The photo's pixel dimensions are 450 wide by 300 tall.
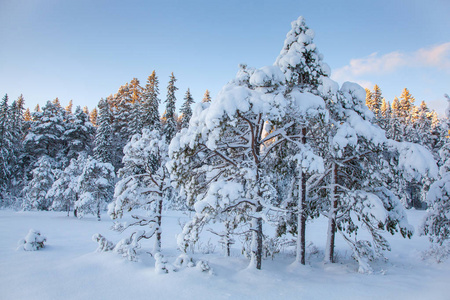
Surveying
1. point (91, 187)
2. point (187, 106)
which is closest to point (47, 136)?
point (91, 187)

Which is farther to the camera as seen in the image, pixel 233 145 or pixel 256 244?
pixel 233 145

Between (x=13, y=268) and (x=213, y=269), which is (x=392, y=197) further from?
(x=13, y=268)

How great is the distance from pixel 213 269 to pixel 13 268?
5.95 metres

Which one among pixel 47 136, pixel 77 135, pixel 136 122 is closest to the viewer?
pixel 136 122

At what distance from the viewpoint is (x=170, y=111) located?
96.8ft

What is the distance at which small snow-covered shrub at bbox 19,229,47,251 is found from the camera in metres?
9.66

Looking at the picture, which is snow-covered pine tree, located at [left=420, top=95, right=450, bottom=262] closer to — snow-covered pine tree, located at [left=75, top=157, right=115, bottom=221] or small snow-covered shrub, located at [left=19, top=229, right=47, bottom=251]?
small snow-covered shrub, located at [left=19, top=229, right=47, bottom=251]

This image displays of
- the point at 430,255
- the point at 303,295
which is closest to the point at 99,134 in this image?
the point at 303,295

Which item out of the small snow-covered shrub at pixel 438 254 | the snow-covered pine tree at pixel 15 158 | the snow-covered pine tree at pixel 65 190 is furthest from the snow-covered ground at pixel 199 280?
the snow-covered pine tree at pixel 15 158

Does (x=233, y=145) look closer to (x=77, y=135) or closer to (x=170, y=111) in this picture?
(x=170, y=111)

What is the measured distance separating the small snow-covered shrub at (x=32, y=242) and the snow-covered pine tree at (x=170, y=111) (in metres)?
18.8

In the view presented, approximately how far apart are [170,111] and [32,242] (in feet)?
70.6

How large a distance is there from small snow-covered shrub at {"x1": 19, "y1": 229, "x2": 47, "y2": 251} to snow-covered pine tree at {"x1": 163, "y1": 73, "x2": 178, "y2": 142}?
738 inches

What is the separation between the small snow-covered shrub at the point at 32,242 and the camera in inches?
380
